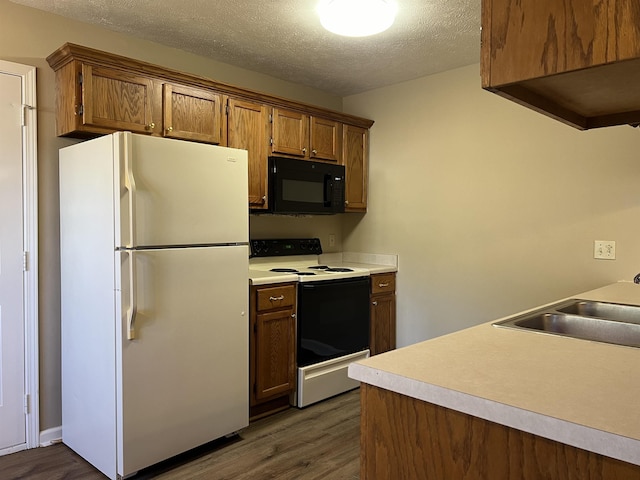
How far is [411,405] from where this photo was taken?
39.8 inches

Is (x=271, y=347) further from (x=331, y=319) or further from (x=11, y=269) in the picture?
(x=11, y=269)

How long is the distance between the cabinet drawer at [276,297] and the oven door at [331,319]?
0.08 meters

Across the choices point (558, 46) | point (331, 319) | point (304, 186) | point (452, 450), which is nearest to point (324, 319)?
point (331, 319)

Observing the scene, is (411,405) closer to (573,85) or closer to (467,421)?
(467,421)

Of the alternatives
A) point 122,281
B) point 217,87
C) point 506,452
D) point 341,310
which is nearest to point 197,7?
point 217,87

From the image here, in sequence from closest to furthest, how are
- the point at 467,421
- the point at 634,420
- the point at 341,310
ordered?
the point at 634,420, the point at 467,421, the point at 341,310

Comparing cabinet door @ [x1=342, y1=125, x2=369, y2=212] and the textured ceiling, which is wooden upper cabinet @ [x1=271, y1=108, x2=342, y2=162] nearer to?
cabinet door @ [x1=342, y1=125, x2=369, y2=212]

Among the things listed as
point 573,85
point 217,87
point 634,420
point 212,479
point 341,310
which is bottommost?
point 212,479

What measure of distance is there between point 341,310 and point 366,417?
2.27m

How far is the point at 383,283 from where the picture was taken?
12.4 ft

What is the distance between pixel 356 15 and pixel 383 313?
88.7 inches

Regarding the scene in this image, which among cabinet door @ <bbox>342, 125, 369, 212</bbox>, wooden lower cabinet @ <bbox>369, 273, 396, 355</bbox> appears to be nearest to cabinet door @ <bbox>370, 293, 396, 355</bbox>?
wooden lower cabinet @ <bbox>369, 273, 396, 355</bbox>

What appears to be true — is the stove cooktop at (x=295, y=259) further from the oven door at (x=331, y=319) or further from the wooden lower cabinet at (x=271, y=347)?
the wooden lower cabinet at (x=271, y=347)

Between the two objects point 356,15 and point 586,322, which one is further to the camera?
point 356,15
